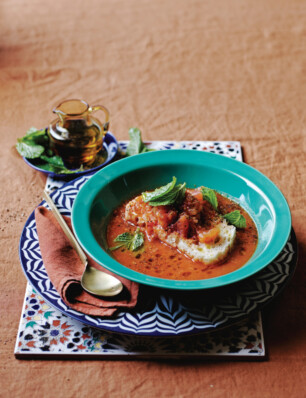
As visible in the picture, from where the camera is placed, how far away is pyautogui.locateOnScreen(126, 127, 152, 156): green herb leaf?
6.82 ft

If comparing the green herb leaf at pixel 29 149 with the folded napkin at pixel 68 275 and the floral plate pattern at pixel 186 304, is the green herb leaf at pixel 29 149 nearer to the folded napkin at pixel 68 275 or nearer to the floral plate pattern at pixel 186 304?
the folded napkin at pixel 68 275

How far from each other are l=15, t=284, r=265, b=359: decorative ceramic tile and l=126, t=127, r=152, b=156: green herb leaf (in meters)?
0.87

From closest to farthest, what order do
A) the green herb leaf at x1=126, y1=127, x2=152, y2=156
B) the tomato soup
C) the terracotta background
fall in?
the terracotta background, the tomato soup, the green herb leaf at x1=126, y1=127, x2=152, y2=156

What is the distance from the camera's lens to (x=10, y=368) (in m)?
1.32

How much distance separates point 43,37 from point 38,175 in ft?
4.83

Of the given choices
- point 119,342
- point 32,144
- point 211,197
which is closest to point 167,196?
point 211,197

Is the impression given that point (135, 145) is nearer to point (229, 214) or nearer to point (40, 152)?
→ point (40, 152)

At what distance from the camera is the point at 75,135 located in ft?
6.61

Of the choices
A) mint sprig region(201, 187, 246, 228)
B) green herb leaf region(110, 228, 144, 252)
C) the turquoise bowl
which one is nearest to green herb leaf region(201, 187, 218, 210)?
mint sprig region(201, 187, 246, 228)

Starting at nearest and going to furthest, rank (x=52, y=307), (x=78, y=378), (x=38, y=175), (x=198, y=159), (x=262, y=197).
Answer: (x=78, y=378)
(x=52, y=307)
(x=262, y=197)
(x=198, y=159)
(x=38, y=175)

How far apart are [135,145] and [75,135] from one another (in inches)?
9.8

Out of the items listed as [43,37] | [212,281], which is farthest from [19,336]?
[43,37]

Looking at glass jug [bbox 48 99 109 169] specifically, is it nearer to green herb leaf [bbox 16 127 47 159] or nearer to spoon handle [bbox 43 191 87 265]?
green herb leaf [bbox 16 127 47 159]

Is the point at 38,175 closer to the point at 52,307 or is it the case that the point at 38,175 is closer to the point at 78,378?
the point at 52,307
